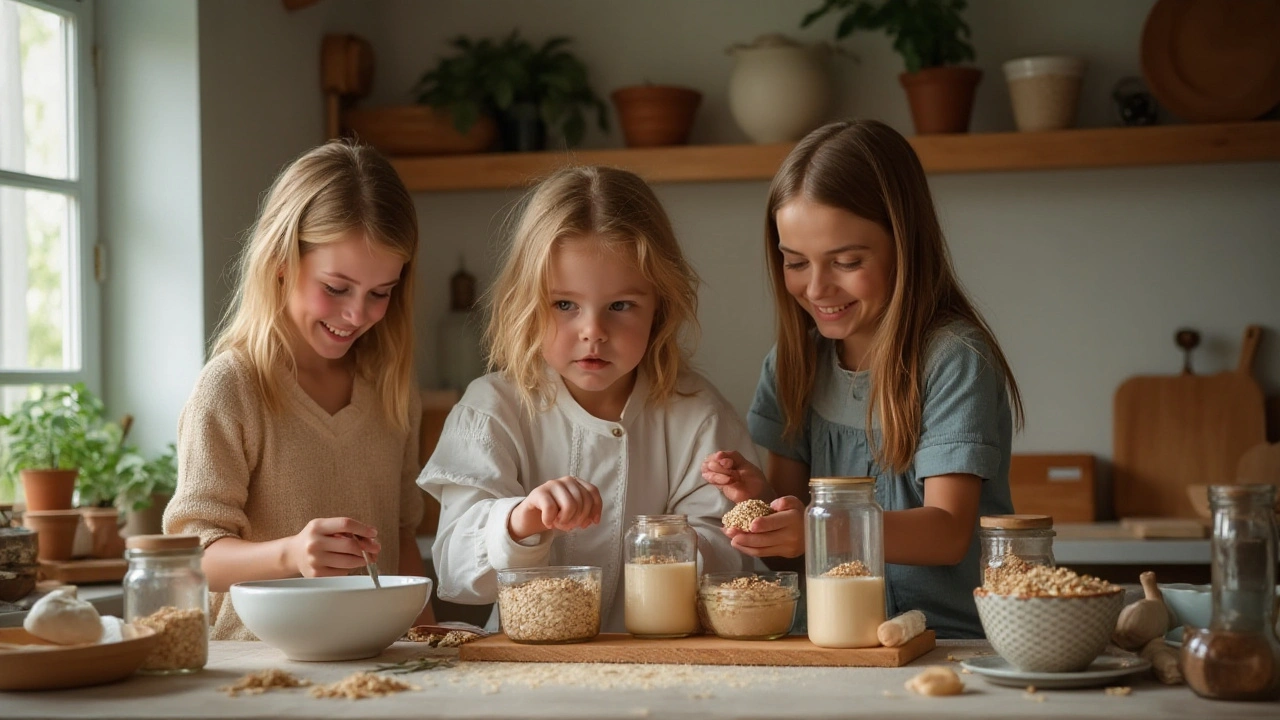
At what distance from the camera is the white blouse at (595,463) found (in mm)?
1605

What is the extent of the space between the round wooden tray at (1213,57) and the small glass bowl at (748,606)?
2.37 m

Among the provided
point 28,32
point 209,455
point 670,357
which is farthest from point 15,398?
point 670,357

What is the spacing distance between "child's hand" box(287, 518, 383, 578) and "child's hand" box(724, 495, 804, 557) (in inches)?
15.1

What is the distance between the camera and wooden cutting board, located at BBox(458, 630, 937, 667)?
1.22 metres

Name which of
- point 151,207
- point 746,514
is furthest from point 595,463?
point 151,207

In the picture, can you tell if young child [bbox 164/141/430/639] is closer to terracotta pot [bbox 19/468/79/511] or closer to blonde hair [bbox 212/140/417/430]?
blonde hair [bbox 212/140/417/430]

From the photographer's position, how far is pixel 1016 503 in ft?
11.0

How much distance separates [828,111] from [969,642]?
7.51 ft

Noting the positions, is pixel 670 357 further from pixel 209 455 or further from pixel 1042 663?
pixel 1042 663

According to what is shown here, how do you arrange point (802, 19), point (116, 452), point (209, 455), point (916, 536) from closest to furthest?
point (916, 536)
point (209, 455)
point (116, 452)
point (802, 19)

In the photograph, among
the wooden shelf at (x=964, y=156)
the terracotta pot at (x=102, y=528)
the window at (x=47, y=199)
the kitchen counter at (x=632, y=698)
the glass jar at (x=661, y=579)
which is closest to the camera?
the kitchen counter at (x=632, y=698)

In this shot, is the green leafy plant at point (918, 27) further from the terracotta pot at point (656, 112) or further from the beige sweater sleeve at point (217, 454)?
the beige sweater sleeve at point (217, 454)

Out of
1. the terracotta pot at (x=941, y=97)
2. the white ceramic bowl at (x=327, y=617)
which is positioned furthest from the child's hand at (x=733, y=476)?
the terracotta pot at (x=941, y=97)

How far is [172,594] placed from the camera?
49.3 inches
